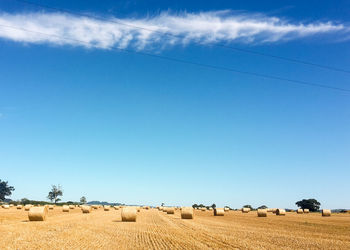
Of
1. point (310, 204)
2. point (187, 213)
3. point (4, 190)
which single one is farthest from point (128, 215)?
point (4, 190)

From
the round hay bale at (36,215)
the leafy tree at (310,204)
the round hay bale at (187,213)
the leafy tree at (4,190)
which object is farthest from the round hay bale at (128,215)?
the leafy tree at (4,190)

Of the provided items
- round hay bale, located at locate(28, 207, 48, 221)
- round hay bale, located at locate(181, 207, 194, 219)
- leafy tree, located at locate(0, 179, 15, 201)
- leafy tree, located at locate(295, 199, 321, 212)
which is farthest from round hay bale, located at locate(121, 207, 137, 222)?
leafy tree, located at locate(0, 179, 15, 201)

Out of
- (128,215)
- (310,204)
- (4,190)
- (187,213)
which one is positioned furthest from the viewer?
(4,190)

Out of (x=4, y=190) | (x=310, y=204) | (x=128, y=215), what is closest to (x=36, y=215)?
(x=128, y=215)

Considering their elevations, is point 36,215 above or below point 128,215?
below

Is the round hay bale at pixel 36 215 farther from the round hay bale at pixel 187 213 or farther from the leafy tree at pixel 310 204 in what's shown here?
the leafy tree at pixel 310 204

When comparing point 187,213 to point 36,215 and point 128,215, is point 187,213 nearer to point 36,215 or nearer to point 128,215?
point 128,215

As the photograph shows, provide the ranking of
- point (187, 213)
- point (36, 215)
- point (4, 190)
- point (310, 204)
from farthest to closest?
point (4, 190)
point (310, 204)
point (187, 213)
point (36, 215)

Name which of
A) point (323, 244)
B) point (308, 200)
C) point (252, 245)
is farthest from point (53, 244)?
point (308, 200)

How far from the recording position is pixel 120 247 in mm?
15648

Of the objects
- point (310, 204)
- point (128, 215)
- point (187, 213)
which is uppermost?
point (310, 204)

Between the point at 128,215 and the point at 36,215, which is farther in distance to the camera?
the point at 128,215

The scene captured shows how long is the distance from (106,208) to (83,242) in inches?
2267

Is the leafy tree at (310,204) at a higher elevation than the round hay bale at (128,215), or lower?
higher
